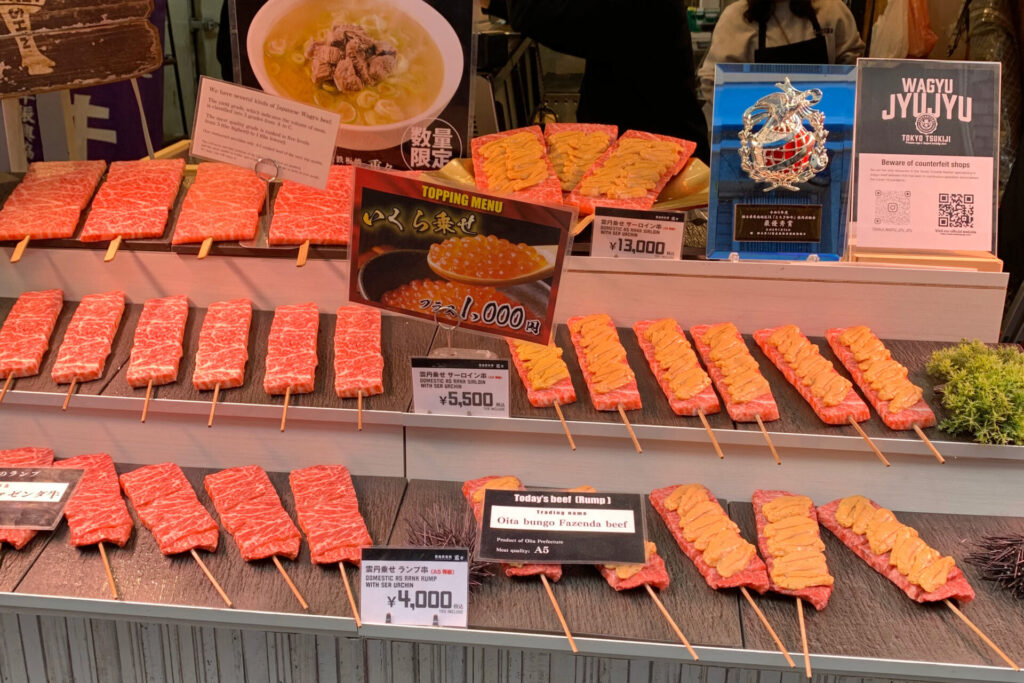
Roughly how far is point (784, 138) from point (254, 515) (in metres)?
2.05

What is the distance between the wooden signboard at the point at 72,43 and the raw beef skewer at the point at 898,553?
2928 millimetres

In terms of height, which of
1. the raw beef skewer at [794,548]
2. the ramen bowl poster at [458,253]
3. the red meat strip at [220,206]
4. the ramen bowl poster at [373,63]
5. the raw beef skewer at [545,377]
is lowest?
the raw beef skewer at [794,548]

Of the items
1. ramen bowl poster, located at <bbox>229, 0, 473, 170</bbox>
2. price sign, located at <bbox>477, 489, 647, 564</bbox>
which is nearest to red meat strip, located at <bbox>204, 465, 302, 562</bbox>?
price sign, located at <bbox>477, 489, 647, 564</bbox>

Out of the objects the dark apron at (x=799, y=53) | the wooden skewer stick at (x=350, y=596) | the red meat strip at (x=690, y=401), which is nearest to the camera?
the wooden skewer stick at (x=350, y=596)

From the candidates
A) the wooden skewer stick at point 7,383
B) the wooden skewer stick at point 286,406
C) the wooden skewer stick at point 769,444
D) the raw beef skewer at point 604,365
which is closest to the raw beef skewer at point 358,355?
the wooden skewer stick at point 286,406

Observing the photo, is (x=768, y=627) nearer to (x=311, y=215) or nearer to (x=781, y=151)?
(x=781, y=151)

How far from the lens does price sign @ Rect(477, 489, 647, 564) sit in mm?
2248

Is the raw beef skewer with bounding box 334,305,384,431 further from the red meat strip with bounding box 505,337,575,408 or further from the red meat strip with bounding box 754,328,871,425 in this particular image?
the red meat strip with bounding box 754,328,871,425

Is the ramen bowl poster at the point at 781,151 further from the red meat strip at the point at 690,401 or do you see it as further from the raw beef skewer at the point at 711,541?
the raw beef skewer at the point at 711,541

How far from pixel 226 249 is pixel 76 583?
1211mm

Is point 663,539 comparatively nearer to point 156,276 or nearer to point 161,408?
point 161,408

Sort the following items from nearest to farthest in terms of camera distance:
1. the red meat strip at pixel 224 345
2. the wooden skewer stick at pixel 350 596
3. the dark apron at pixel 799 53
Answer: the wooden skewer stick at pixel 350 596 → the red meat strip at pixel 224 345 → the dark apron at pixel 799 53

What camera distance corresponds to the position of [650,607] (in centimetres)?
226

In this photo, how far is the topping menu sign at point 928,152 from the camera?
2869 mm
